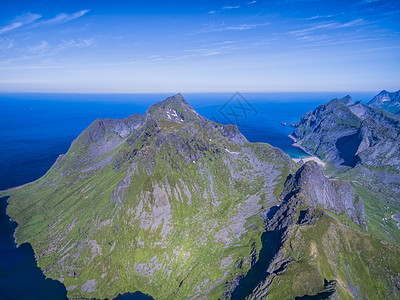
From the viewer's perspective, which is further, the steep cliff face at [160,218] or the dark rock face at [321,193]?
the dark rock face at [321,193]

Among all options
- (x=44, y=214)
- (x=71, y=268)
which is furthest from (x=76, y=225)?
(x=44, y=214)

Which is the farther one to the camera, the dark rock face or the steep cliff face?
the dark rock face

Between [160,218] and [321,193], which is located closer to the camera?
[321,193]

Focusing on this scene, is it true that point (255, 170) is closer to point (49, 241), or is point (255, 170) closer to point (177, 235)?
point (177, 235)
